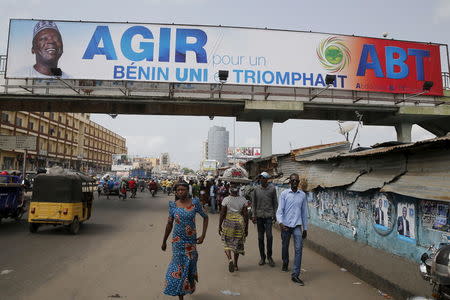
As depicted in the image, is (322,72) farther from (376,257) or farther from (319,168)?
(376,257)

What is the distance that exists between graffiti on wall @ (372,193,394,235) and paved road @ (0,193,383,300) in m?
1.07

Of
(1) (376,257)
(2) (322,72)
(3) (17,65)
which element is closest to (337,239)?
(1) (376,257)

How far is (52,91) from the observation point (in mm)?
17250

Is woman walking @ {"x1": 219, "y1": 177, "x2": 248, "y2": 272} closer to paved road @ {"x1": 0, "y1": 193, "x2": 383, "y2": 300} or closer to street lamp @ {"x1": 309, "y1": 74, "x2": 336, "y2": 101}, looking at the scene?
paved road @ {"x1": 0, "y1": 193, "x2": 383, "y2": 300}

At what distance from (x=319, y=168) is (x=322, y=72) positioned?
32.7 ft

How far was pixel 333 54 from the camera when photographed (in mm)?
18219

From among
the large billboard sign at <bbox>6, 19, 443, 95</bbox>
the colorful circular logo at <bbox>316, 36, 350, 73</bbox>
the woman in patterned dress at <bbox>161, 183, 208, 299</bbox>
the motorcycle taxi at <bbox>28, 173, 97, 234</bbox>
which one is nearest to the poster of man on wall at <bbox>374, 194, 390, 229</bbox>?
the woman in patterned dress at <bbox>161, 183, 208, 299</bbox>

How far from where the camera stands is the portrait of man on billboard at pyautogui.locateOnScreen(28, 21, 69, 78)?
1719 centimetres

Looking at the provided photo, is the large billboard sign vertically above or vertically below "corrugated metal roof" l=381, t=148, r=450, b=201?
above

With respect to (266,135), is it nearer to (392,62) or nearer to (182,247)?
(392,62)

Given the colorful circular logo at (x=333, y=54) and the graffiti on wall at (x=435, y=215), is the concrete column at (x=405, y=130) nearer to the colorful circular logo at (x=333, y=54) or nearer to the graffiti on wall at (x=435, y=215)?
the colorful circular logo at (x=333, y=54)

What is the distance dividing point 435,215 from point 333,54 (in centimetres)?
1539

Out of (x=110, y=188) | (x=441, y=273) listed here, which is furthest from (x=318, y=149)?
(x=110, y=188)

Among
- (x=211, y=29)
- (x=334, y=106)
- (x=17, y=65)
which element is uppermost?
(x=211, y=29)
